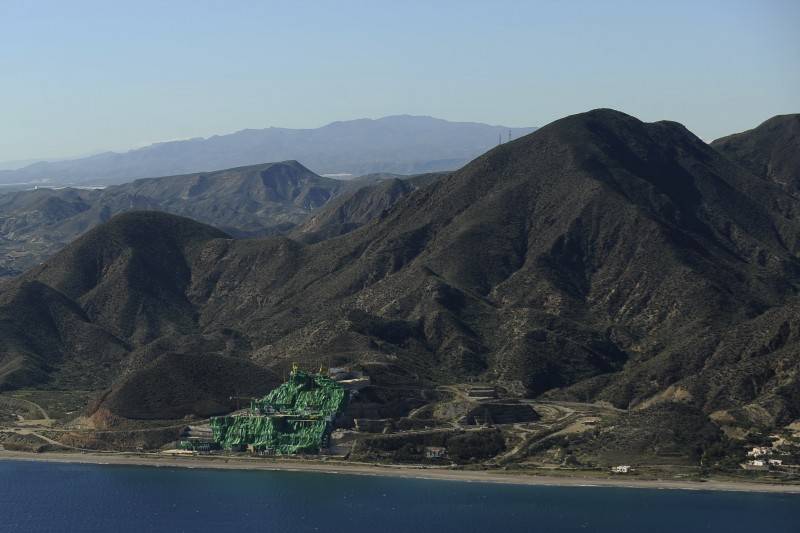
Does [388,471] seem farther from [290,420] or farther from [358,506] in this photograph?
[290,420]

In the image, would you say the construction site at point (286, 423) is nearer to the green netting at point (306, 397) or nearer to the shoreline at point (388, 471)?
the green netting at point (306, 397)

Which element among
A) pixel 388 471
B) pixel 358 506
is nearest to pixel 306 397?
pixel 388 471

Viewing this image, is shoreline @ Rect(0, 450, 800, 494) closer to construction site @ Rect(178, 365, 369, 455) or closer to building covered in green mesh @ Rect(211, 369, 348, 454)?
construction site @ Rect(178, 365, 369, 455)

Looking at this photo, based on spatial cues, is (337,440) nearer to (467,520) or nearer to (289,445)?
(289,445)

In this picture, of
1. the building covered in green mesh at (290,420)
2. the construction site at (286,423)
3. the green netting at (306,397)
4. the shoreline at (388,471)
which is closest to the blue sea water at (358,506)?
the shoreline at (388,471)

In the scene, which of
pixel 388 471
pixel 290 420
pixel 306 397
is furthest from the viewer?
pixel 306 397

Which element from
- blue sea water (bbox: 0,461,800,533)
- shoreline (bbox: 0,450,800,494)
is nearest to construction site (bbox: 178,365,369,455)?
shoreline (bbox: 0,450,800,494)

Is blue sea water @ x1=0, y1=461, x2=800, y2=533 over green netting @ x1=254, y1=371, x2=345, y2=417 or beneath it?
beneath
